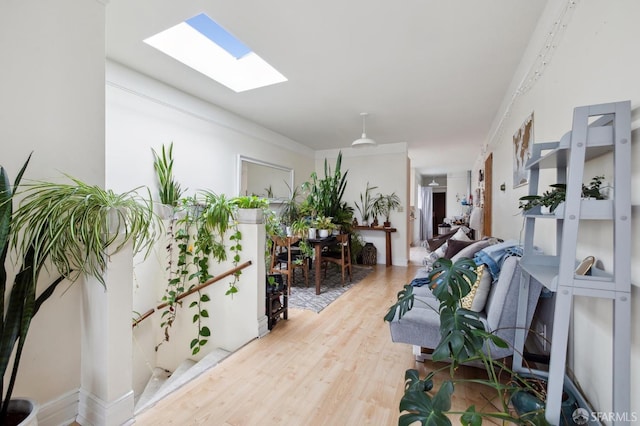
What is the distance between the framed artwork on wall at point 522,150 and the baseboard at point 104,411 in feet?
9.56

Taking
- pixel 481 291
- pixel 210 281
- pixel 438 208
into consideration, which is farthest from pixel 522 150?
pixel 438 208

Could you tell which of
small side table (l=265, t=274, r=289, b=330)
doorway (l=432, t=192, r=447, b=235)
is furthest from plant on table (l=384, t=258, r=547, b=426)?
doorway (l=432, t=192, r=447, b=235)

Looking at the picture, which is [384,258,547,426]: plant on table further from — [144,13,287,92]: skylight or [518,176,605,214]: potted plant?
[144,13,287,92]: skylight

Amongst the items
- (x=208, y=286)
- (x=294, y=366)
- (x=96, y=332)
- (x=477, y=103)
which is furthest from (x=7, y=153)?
(x=477, y=103)

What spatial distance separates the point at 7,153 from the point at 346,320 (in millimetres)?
2684

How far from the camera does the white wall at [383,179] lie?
5453 mm

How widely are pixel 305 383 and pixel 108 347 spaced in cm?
115

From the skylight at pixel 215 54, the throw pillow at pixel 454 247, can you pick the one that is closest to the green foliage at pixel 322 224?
the throw pillow at pixel 454 247

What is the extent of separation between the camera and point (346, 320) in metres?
2.76

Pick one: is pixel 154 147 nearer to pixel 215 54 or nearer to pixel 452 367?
pixel 215 54

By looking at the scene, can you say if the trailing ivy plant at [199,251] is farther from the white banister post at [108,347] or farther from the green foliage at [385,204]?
the green foliage at [385,204]

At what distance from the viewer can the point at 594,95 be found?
3.93 feet

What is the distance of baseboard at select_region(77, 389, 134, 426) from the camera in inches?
54.1

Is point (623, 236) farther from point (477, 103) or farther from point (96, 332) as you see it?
point (477, 103)
